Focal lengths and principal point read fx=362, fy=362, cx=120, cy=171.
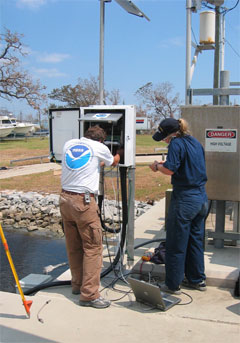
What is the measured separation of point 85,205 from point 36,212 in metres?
7.85

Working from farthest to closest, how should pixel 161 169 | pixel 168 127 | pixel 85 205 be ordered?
pixel 168 127 < pixel 161 169 < pixel 85 205

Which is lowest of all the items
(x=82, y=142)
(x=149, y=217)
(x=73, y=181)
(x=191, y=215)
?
(x=149, y=217)

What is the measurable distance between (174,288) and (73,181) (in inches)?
61.0

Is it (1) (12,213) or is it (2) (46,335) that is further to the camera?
(1) (12,213)

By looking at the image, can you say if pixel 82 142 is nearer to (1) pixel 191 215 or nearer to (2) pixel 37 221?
(1) pixel 191 215

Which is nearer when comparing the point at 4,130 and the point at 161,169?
the point at 161,169

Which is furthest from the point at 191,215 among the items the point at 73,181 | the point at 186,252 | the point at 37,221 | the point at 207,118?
the point at 37,221

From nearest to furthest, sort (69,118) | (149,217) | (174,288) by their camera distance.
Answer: (174,288) < (69,118) < (149,217)

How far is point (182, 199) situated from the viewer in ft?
12.1

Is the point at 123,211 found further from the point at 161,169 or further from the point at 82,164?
the point at 82,164

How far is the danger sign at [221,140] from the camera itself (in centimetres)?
457

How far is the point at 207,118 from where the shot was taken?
4.65 meters

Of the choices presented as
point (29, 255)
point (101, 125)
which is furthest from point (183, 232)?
point (29, 255)

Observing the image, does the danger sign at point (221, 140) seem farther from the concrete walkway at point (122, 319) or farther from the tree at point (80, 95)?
the tree at point (80, 95)
